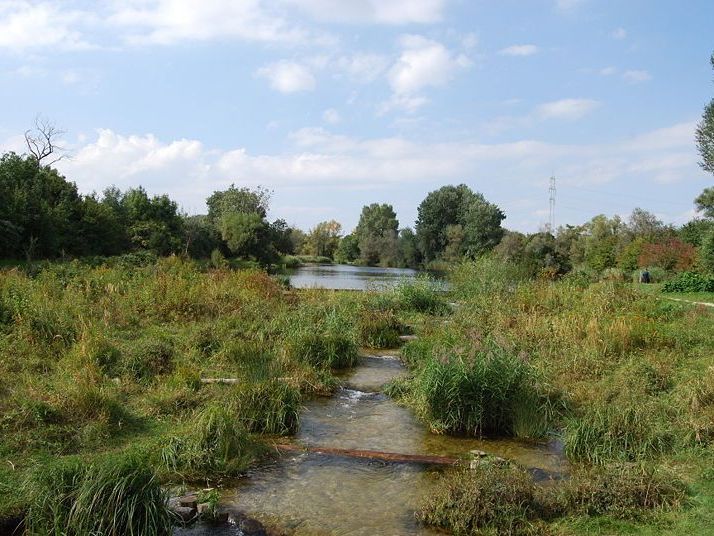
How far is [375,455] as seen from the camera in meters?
7.20

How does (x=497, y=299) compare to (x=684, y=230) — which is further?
(x=684, y=230)

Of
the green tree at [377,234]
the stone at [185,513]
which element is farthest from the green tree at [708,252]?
the green tree at [377,234]

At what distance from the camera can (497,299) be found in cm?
1688

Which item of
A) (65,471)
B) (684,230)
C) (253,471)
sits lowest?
(253,471)

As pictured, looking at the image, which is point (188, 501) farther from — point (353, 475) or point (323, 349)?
point (323, 349)

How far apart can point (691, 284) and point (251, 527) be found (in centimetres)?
2313

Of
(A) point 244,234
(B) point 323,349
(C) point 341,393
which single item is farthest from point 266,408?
(A) point 244,234

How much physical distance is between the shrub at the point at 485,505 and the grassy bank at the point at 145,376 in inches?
94.1

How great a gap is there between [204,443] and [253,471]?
2.13 ft

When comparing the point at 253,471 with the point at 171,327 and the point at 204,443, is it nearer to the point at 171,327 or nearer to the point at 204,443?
the point at 204,443

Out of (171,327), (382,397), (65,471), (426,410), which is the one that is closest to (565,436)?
(426,410)

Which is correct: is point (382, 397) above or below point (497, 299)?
below

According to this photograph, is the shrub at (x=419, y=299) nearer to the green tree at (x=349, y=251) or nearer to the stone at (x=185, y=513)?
the stone at (x=185, y=513)

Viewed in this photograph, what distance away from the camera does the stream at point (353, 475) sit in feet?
18.3
